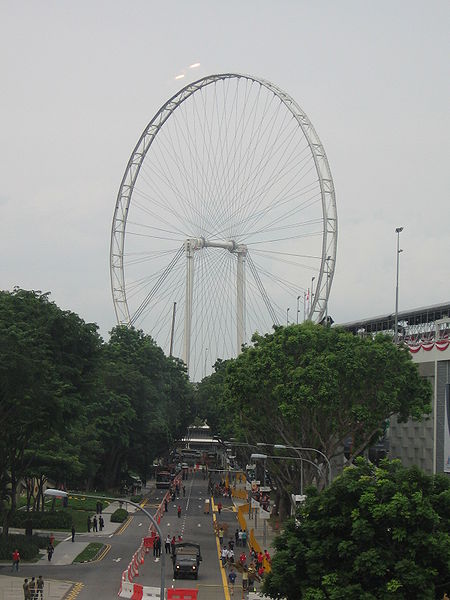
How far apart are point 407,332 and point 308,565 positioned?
87787 millimetres

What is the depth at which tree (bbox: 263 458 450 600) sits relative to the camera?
101 ft

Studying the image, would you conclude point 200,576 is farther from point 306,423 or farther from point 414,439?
point 414,439

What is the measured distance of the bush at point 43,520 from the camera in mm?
87438

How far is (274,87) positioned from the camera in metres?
104

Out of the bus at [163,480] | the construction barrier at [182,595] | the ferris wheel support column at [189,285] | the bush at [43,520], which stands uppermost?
the ferris wheel support column at [189,285]

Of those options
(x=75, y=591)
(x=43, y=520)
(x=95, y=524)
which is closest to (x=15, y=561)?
(x=75, y=591)

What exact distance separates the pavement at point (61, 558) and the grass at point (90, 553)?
1.21 ft

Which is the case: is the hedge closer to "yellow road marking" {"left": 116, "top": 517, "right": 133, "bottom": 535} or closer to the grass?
the grass

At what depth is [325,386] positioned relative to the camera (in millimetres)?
73812

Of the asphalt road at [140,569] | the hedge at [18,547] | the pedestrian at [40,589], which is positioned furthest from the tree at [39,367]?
the pedestrian at [40,589]

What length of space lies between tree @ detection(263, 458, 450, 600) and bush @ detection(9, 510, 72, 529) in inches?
2249

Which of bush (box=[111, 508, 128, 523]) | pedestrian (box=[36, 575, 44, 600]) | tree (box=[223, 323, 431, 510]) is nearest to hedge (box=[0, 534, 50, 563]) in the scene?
Result: pedestrian (box=[36, 575, 44, 600])

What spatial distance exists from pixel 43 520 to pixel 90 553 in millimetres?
15677

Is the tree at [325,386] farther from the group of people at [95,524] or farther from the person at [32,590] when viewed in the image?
the person at [32,590]
